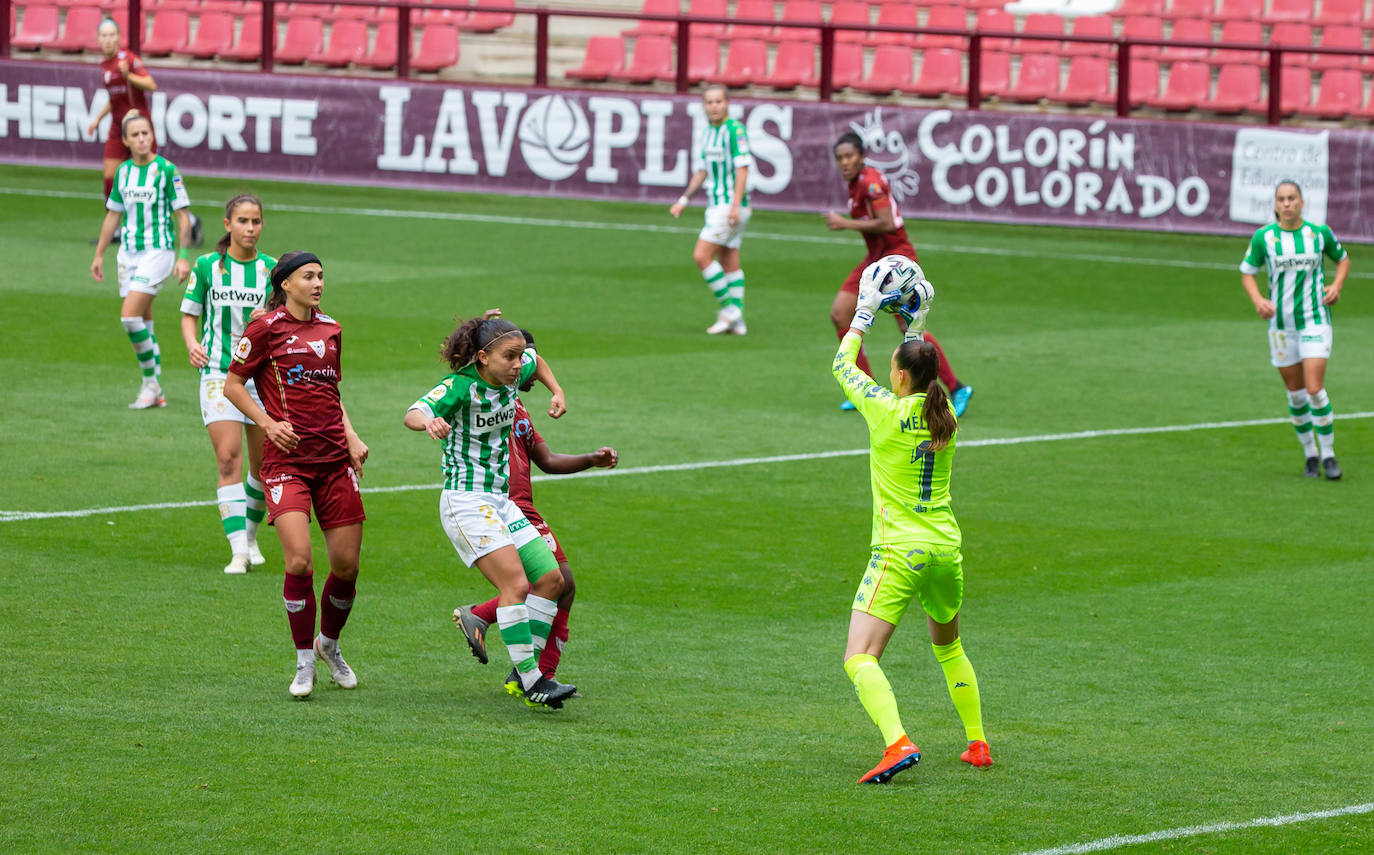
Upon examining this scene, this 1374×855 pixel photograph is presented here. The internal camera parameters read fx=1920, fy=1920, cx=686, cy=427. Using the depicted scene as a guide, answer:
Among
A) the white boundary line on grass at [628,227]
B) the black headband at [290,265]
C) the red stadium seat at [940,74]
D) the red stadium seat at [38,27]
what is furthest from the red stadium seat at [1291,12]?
the black headband at [290,265]

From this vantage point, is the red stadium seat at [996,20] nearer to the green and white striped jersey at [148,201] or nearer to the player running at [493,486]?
the green and white striped jersey at [148,201]

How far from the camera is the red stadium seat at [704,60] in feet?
104

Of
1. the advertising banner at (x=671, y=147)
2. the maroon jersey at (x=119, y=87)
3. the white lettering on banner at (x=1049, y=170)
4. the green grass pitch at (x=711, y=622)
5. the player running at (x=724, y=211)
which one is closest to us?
the green grass pitch at (x=711, y=622)

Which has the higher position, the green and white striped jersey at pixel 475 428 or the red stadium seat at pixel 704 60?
the red stadium seat at pixel 704 60

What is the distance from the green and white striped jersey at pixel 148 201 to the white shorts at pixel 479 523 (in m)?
6.80

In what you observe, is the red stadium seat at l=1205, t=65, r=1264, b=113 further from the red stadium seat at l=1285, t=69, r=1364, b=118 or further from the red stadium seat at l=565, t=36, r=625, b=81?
the red stadium seat at l=565, t=36, r=625, b=81

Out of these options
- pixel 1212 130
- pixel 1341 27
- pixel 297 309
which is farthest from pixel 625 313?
pixel 1341 27

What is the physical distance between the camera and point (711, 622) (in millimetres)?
9508

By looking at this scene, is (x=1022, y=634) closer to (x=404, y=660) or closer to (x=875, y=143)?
(x=404, y=660)

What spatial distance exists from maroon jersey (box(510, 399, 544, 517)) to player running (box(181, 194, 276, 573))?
226 centimetres

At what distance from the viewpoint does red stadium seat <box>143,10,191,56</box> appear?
34500mm

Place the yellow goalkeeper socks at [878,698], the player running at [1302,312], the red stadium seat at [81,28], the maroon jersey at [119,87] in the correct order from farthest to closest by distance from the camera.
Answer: the red stadium seat at [81,28] < the maroon jersey at [119,87] < the player running at [1302,312] < the yellow goalkeeper socks at [878,698]

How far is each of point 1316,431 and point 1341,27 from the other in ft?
60.4

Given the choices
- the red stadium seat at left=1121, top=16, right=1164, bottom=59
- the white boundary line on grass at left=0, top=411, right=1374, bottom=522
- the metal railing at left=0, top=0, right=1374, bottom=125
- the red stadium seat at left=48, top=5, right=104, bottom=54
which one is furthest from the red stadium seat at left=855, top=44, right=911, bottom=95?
the white boundary line on grass at left=0, top=411, right=1374, bottom=522
